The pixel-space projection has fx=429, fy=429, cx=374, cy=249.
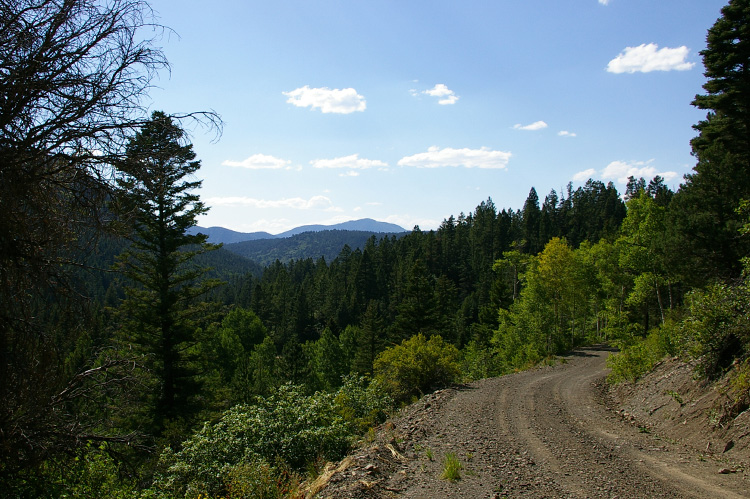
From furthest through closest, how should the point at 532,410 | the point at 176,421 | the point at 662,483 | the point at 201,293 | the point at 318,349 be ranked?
the point at 318,349
the point at 201,293
the point at 176,421
the point at 532,410
the point at 662,483

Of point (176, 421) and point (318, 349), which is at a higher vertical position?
point (176, 421)

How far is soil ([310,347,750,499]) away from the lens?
6.37m

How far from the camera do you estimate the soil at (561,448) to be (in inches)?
251

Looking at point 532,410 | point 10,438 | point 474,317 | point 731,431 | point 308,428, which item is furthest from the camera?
point 474,317

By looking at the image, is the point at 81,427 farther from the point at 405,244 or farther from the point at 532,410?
the point at 405,244

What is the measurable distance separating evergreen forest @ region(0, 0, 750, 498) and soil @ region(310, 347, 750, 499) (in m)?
0.90

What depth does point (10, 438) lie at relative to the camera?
12.4 ft

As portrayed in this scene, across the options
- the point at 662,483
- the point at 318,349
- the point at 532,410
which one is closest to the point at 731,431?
the point at 662,483

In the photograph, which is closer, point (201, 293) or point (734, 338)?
point (734, 338)

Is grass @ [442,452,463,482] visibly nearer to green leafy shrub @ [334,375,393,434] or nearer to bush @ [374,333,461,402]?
green leafy shrub @ [334,375,393,434]

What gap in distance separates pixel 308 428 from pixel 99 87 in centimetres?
766

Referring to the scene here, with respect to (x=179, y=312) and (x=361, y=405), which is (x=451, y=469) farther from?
(x=179, y=312)

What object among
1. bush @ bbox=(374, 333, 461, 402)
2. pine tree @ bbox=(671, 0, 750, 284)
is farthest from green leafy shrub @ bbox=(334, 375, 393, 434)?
pine tree @ bbox=(671, 0, 750, 284)

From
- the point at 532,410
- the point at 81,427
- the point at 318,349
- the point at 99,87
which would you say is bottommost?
the point at 318,349
